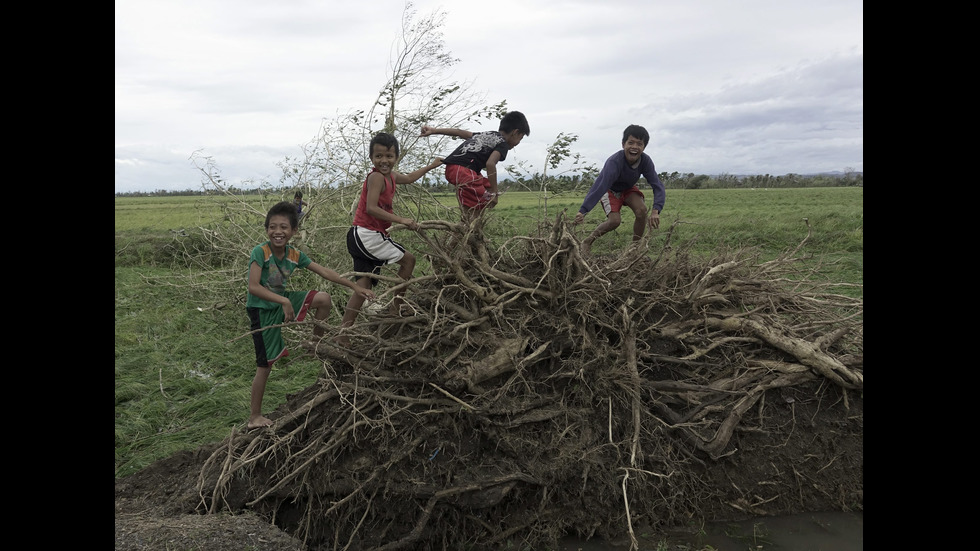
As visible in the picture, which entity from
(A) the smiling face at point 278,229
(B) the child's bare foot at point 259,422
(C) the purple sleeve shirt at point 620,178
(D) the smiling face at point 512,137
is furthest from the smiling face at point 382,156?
(C) the purple sleeve shirt at point 620,178

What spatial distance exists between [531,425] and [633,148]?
3131 millimetres

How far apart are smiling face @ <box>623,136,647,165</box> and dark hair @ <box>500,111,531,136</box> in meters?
1.07

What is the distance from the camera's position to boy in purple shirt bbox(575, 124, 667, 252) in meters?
5.93

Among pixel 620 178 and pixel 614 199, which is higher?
pixel 620 178

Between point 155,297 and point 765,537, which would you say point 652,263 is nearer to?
point 765,537

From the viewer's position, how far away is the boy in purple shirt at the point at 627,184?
593 cm

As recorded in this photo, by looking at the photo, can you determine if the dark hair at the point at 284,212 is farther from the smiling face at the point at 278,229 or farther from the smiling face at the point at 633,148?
the smiling face at the point at 633,148

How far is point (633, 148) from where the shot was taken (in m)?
5.95

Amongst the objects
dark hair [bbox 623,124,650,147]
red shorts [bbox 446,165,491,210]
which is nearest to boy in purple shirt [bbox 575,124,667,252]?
dark hair [bbox 623,124,650,147]

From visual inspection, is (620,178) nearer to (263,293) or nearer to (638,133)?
(638,133)

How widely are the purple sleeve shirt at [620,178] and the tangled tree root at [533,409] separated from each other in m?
1.22

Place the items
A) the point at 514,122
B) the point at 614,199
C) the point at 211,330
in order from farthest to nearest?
the point at 211,330 → the point at 614,199 → the point at 514,122

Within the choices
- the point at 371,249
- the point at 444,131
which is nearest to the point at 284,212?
the point at 371,249

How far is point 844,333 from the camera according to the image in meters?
4.69
